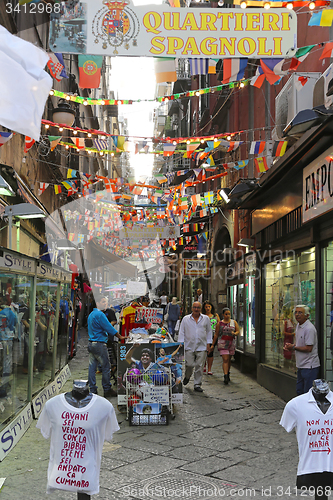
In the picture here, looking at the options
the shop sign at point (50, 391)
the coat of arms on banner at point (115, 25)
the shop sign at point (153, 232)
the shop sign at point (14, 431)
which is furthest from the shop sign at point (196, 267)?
the coat of arms on banner at point (115, 25)

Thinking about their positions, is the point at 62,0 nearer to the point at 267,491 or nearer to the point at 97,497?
the point at 97,497

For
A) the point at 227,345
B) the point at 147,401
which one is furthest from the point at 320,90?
the point at 227,345

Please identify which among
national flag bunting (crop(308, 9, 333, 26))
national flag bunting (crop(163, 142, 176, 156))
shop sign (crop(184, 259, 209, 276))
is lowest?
shop sign (crop(184, 259, 209, 276))

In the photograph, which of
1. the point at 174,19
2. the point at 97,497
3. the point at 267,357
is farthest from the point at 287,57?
the point at 267,357

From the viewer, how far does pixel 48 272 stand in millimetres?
9594

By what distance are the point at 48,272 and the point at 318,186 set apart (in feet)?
16.5

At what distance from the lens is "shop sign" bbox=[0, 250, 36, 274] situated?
6.17m

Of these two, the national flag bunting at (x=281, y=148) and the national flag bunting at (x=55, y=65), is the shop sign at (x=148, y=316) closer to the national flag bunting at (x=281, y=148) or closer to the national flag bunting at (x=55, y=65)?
the national flag bunting at (x=281, y=148)

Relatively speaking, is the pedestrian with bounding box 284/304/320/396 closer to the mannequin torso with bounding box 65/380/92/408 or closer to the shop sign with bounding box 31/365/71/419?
the shop sign with bounding box 31/365/71/419

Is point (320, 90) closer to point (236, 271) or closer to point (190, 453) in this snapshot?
point (190, 453)

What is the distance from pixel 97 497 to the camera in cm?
502

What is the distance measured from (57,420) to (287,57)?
4770 mm

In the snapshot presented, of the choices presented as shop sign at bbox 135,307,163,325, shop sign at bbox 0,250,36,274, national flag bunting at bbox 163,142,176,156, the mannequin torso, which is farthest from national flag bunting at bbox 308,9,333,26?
shop sign at bbox 135,307,163,325

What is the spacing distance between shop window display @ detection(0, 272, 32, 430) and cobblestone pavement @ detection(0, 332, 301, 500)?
1.85ft
